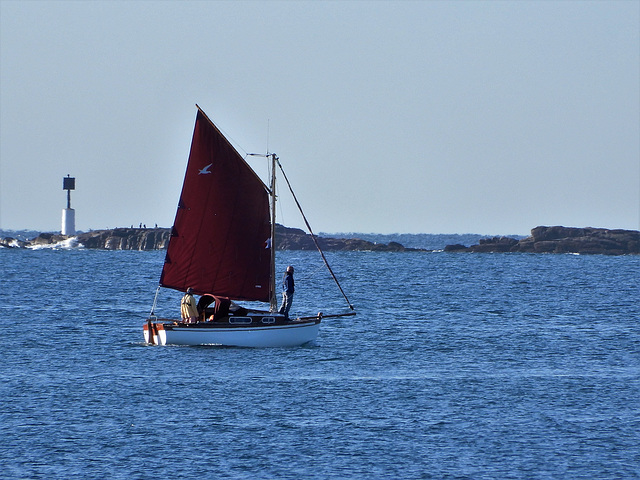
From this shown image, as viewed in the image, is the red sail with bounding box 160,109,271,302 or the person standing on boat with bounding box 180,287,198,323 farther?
the red sail with bounding box 160,109,271,302

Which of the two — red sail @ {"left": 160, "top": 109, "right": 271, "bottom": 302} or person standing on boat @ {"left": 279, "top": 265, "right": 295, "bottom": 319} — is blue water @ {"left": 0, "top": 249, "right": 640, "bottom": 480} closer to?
person standing on boat @ {"left": 279, "top": 265, "right": 295, "bottom": 319}

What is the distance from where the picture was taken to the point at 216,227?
145 ft

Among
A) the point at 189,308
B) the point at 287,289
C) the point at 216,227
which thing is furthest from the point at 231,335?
the point at 216,227

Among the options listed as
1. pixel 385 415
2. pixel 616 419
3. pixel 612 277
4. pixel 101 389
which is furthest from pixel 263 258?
pixel 612 277

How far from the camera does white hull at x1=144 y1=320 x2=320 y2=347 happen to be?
142 ft

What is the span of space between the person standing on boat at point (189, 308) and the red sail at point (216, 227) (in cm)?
43

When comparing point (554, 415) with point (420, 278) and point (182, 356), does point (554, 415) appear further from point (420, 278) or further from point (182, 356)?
point (420, 278)

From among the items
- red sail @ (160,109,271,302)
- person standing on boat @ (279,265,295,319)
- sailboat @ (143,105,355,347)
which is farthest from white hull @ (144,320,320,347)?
red sail @ (160,109,271,302)

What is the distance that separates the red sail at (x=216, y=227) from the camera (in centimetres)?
4375

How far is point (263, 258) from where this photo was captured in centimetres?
4472

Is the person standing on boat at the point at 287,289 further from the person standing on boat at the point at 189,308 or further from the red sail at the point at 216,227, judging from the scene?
the person standing on boat at the point at 189,308

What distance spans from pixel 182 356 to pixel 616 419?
17.6 metres

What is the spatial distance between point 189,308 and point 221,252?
8.34 feet

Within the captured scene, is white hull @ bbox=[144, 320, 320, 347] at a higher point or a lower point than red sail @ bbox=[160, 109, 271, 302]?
lower
